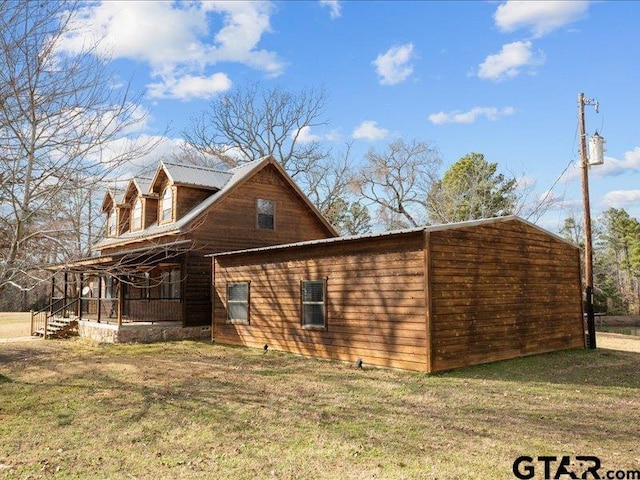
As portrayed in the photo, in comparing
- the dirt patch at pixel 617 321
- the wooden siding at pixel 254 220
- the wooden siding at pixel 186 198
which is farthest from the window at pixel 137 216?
the dirt patch at pixel 617 321

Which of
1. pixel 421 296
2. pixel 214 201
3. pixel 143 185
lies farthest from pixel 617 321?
pixel 143 185

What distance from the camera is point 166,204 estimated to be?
21.8m

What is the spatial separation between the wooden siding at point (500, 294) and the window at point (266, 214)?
11.1m

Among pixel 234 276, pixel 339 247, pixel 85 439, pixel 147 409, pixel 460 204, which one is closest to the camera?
pixel 85 439

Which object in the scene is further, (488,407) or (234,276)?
(234,276)

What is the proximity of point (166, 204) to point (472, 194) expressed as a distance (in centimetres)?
2047

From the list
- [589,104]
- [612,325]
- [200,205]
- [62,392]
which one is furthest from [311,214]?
[612,325]

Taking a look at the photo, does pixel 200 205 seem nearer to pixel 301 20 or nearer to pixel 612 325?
pixel 301 20

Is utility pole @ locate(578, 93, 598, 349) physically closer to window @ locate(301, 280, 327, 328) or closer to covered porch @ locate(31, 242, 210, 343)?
window @ locate(301, 280, 327, 328)

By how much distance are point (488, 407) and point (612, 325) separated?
112ft

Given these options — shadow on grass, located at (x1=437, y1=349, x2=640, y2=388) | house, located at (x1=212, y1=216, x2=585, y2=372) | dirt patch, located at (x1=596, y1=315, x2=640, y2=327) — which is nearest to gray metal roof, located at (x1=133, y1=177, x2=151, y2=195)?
house, located at (x1=212, y1=216, x2=585, y2=372)

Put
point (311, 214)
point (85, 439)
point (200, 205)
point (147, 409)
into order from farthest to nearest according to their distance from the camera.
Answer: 1. point (311, 214)
2. point (200, 205)
3. point (147, 409)
4. point (85, 439)

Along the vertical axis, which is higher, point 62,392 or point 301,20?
point 301,20

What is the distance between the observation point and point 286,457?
5793 mm
